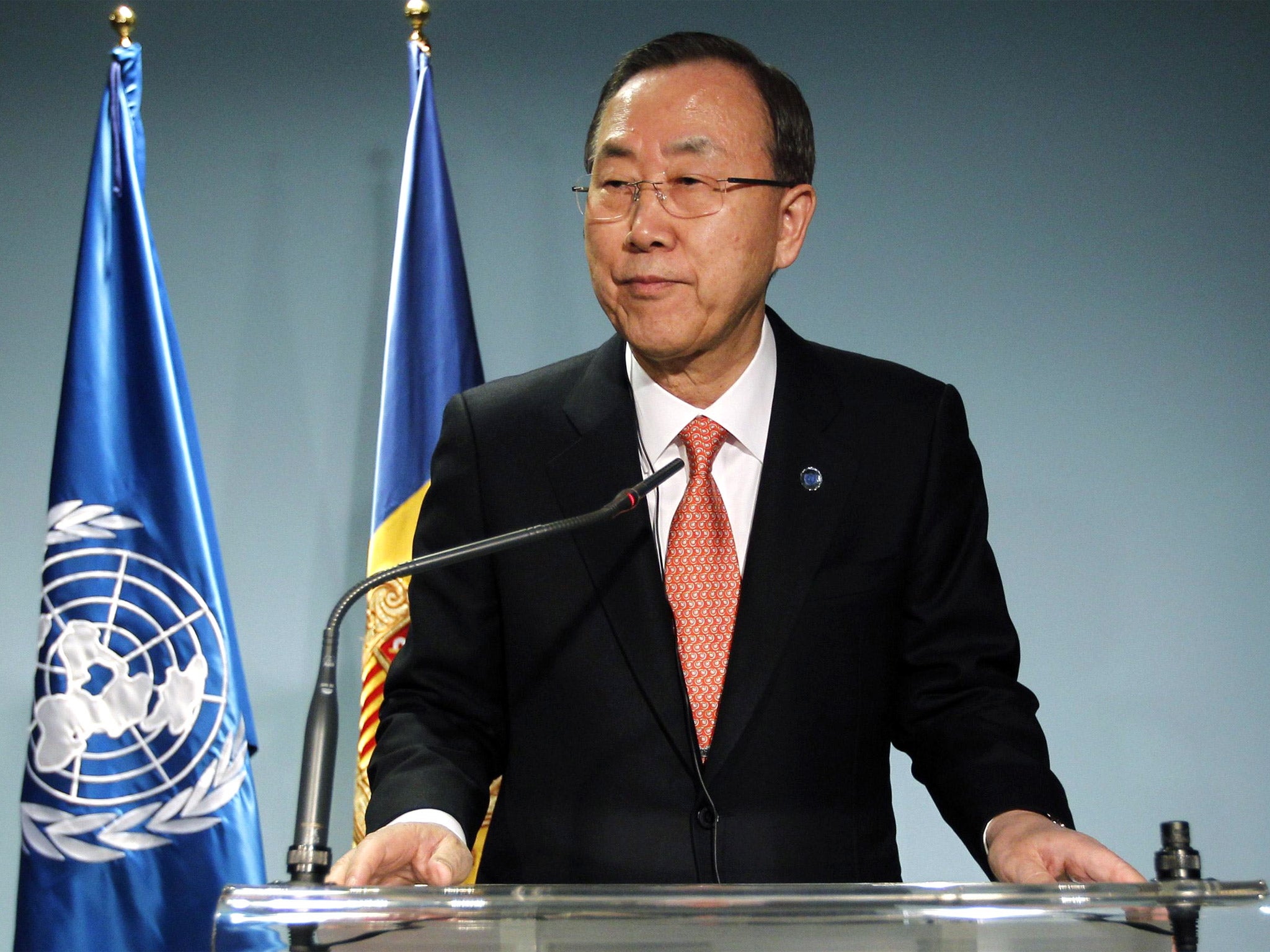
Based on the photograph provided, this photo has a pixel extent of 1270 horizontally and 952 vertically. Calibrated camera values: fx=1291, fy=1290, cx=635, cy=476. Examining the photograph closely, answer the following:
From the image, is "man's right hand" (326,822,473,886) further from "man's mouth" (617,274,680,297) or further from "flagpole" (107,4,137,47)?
"flagpole" (107,4,137,47)

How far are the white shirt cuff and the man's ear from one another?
2.68ft

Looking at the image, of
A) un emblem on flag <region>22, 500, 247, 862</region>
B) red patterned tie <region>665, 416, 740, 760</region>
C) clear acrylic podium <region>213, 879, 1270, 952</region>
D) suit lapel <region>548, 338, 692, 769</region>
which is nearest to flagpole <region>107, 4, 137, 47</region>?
un emblem on flag <region>22, 500, 247, 862</region>

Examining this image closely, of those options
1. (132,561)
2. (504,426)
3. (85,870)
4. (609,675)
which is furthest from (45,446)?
(609,675)

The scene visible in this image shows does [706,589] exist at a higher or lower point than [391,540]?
lower

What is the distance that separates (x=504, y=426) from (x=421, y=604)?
0.26m

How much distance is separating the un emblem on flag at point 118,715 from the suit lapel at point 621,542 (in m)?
1.20

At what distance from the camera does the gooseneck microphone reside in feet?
3.22

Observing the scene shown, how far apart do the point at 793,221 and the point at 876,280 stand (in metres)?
1.38

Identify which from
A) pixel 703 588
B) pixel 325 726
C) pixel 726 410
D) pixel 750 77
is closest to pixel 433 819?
pixel 325 726

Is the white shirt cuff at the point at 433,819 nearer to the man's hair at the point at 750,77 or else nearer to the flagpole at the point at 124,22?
the man's hair at the point at 750,77

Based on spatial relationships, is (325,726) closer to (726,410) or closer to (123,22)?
(726,410)

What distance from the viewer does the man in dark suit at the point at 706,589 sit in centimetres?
149

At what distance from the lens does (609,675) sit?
1537mm

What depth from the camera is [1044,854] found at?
1.24 metres
